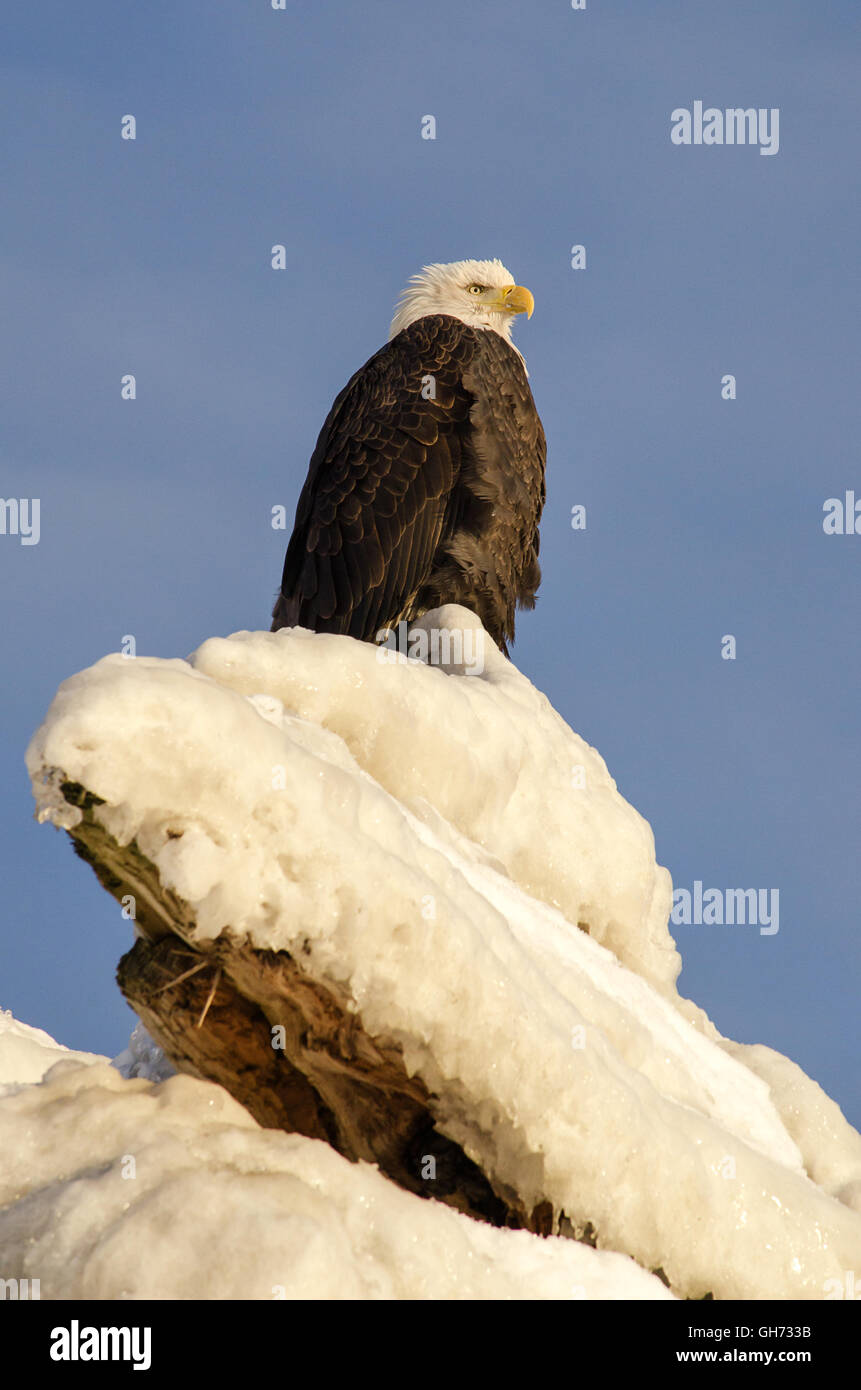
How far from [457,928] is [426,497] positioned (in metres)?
6.45

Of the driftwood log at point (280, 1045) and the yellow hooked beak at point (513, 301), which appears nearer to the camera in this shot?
the driftwood log at point (280, 1045)

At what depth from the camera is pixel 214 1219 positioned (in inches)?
101

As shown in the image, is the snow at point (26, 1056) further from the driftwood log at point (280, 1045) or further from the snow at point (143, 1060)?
the driftwood log at point (280, 1045)

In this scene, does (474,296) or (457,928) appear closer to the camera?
(457,928)

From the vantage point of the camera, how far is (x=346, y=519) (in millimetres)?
9320

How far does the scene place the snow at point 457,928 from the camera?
2.62 m

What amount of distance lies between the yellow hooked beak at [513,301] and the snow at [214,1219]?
8.23 meters

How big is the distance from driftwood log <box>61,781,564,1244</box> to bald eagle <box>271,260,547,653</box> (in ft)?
19.4

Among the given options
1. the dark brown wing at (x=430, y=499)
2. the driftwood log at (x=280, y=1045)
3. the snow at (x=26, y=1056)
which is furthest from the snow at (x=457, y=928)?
the dark brown wing at (x=430, y=499)

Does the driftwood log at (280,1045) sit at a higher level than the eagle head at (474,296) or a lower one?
lower

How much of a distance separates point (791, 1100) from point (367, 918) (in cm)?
227
